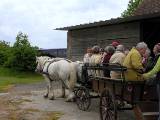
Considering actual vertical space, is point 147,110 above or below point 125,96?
below

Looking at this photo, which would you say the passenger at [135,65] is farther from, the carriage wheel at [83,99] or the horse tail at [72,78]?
the horse tail at [72,78]

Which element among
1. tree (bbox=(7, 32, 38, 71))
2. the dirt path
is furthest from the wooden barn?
tree (bbox=(7, 32, 38, 71))

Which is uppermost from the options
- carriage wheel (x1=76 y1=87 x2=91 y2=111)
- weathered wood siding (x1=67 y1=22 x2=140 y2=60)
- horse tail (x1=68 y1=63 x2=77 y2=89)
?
weathered wood siding (x1=67 y1=22 x2=140 y2=60)

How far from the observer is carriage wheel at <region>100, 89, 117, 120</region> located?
10.7m

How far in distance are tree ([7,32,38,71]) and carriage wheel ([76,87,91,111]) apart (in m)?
20.8

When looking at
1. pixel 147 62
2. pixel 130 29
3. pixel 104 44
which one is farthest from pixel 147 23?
pixel 147 62

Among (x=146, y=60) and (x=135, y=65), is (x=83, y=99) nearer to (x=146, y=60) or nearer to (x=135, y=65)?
(x=146, y=60)

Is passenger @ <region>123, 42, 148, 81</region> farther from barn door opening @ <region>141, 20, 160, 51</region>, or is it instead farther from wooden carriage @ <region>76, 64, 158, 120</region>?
barn door opening @ <region>141, 20, 160, 51</region>

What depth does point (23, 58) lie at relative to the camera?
35.3 meters

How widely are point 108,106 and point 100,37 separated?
10668 mm

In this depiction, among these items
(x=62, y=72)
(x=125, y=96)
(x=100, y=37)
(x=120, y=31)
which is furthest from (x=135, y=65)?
(x=100, y=37)

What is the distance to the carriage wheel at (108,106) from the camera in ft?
34.9

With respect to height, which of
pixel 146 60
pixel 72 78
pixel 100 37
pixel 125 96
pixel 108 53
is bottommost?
pixel 125 96

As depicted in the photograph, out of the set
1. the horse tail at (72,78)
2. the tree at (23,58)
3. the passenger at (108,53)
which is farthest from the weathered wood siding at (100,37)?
the tree at (23,58)
